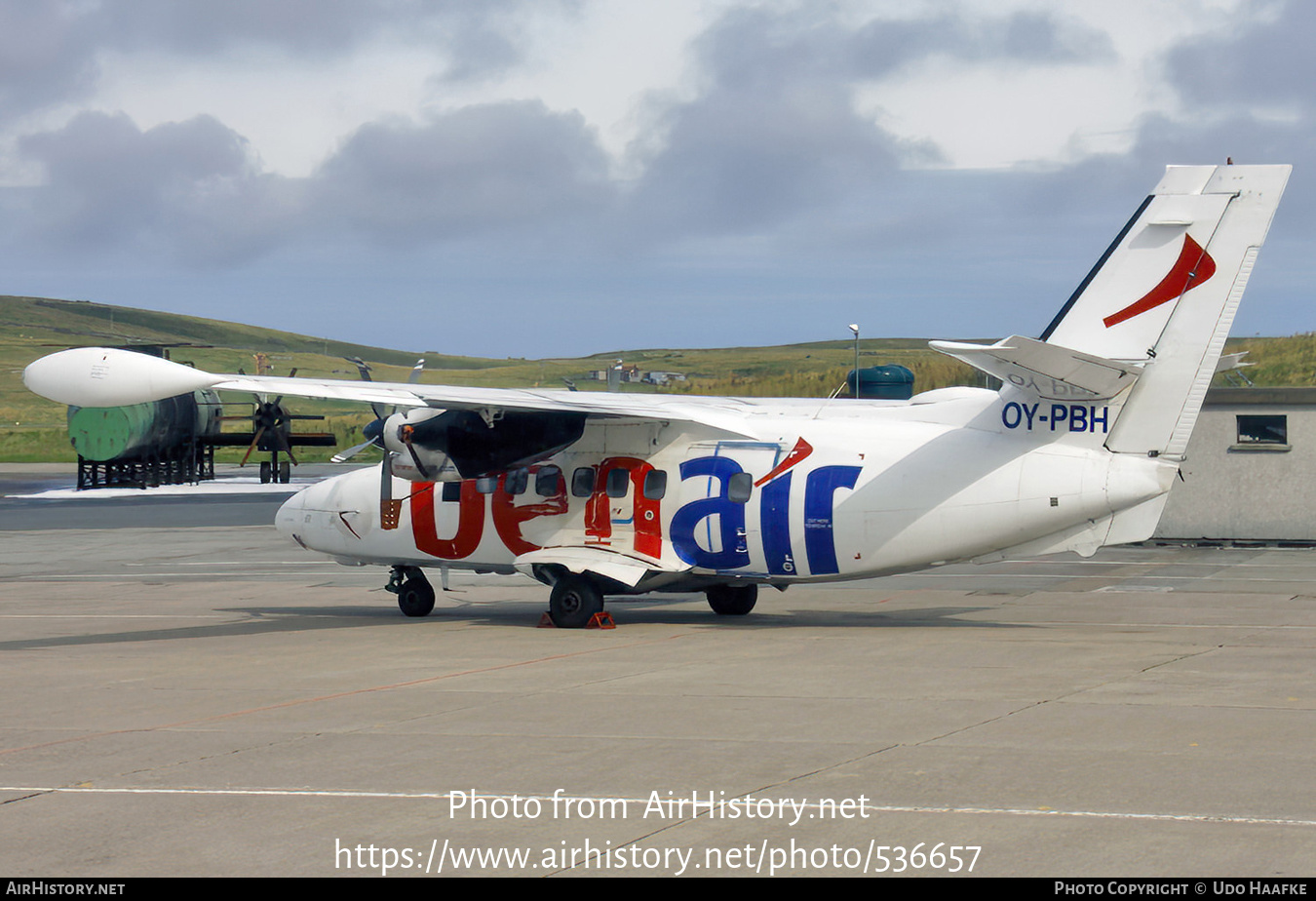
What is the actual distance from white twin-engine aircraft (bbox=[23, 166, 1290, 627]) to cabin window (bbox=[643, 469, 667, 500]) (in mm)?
Result: 37

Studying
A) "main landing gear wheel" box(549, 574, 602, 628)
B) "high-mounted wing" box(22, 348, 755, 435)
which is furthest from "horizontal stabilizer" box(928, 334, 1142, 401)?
"main landing gear wheel" box(549, 574, 602, 628)

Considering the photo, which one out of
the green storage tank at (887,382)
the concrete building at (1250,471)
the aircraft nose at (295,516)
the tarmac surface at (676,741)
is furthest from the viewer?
the green storage tank at (887,382)

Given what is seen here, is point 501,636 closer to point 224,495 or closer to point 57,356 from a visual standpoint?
point 57,356

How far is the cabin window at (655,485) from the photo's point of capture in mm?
19922

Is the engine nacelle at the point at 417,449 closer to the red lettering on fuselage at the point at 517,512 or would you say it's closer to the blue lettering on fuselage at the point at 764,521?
the red lettering on fuselage at the point at 517,512

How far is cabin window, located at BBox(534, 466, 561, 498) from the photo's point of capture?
20.7 m

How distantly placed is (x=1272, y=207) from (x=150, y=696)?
15.1 meters

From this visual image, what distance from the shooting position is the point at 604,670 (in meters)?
15.3

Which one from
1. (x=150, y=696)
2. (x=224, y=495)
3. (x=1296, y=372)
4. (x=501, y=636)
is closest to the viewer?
(x=150, y=696)

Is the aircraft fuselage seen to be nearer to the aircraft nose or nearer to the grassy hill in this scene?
the aircraft nose

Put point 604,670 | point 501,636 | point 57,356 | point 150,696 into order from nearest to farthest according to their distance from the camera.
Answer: point 150,696 → point 604,670 → point 57,356 → point 501,636

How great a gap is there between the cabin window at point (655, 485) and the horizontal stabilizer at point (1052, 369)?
5.29 meters

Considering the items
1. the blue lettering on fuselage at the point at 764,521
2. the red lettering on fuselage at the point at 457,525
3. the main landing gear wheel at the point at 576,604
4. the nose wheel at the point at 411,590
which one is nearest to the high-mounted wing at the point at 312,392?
the blue lettering on fuselage at the point at 764,521
